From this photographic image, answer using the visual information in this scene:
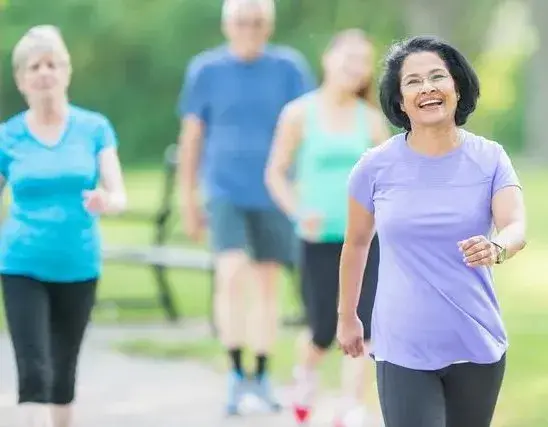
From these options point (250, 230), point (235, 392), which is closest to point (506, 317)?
point (250, 230)

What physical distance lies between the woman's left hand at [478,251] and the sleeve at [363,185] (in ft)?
1.64

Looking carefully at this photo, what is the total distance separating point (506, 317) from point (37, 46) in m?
6.70

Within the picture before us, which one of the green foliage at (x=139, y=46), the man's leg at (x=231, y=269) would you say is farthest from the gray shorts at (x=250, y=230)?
the green foliage at (x=139, y=46)

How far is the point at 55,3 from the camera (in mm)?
29359

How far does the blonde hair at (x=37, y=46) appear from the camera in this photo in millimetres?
6074

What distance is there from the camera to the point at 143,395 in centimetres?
854

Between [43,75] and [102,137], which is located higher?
[43,75]

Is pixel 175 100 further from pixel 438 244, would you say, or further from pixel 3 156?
pixel 438 244

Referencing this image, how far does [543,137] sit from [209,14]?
269 inches

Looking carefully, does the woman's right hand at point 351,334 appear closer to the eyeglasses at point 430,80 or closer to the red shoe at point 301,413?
the eyeglasses at point 430,80

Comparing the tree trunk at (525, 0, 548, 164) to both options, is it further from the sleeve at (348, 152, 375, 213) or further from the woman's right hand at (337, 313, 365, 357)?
the sleeve at (348, 152, 375, 213)

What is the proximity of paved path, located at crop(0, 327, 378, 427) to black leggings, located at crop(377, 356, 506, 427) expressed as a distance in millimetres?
2931

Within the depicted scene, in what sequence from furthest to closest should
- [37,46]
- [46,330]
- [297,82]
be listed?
[297,82] → [37,46] → [46,330]

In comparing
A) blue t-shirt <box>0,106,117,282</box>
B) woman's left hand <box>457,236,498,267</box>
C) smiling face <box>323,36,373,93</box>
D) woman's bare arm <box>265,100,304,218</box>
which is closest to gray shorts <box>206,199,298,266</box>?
woman's bare arm <box>265,100,304,218</box>
